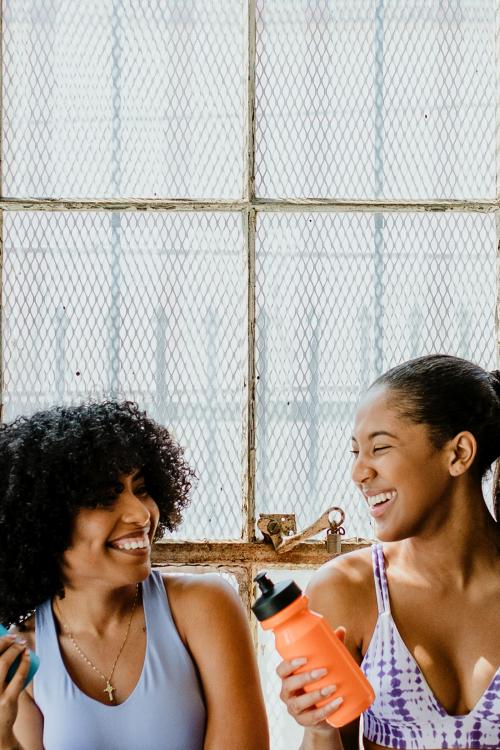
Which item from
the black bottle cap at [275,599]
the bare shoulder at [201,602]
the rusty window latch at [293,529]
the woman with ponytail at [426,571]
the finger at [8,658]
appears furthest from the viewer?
the rusty window latch at [293,529]

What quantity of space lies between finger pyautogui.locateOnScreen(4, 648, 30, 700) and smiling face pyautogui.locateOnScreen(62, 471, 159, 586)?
20 cm

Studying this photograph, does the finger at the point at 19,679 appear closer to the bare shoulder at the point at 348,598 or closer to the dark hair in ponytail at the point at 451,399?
the bare shoulder at the point at 348,598

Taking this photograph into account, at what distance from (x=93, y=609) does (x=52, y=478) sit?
0.23m

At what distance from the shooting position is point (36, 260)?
5.58 ft

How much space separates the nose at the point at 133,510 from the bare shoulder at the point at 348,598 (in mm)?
284

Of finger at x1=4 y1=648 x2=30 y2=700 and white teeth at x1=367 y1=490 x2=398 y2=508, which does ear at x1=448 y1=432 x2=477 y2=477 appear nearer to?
white teeth at x1=367 y1=490 x2=398 y2=508

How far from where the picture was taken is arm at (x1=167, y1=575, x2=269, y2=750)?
4.21 ft

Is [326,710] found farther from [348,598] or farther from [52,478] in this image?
[52,478]

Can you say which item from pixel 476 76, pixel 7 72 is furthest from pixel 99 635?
pixel 476 76

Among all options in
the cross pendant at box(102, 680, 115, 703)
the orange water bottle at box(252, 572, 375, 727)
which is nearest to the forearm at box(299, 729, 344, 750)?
the orange water bottle at box(252, 572, 375, 727)

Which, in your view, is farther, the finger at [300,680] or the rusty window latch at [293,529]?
the rusty window latch at [293,529]

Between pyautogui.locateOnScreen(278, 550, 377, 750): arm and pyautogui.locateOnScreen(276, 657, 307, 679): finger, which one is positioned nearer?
pyautogui.locateOnScreen(276, 657, 307, 679): finger

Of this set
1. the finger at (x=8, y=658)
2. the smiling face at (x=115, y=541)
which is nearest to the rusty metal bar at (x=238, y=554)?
the smiling face at (x=115, y=541)

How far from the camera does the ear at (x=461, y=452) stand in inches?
49.5
